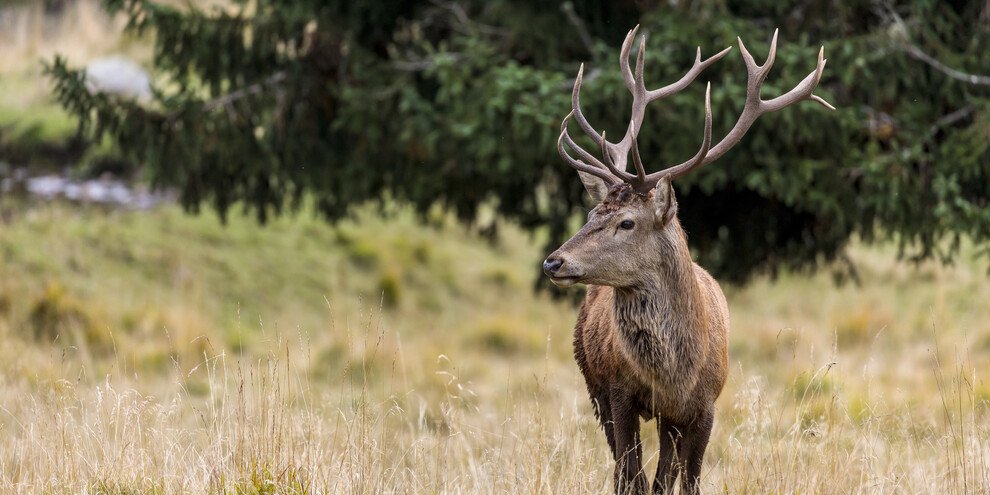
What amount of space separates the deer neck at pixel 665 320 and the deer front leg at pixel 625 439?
0.61ft

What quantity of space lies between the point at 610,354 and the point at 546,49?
4.53 metres

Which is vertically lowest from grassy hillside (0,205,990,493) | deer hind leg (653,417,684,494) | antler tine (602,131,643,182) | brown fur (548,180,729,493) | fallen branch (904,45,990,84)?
grassy hillside (0,205,990,493)

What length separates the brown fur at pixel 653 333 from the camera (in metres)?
4.52

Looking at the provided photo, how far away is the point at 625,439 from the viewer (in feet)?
15.3

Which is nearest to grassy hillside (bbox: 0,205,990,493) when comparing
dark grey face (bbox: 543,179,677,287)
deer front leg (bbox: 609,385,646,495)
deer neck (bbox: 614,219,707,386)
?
deer front leg (bbox: 609,385,646,495)

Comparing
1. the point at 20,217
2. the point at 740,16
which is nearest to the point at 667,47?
the point at 740,16

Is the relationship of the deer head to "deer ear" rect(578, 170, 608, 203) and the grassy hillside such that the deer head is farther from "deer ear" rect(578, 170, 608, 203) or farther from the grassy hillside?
the grassy hillside

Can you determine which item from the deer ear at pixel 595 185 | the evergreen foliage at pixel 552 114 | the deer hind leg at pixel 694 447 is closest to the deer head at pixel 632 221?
the deer ear at pixel 595 185

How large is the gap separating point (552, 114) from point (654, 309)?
3.19m

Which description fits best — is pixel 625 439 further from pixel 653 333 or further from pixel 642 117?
pixel 642 117

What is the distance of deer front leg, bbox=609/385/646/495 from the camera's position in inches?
182

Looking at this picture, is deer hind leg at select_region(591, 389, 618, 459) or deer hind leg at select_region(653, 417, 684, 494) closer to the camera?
deer hind leg at select_region(653, 417, 684, 494)

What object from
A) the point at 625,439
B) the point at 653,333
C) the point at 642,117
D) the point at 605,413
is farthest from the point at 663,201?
the point at 605,413

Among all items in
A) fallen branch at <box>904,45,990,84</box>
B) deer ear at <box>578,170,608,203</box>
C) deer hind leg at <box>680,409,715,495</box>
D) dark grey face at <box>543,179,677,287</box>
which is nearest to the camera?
dark grey face at <box>543,179,677,287</box>
